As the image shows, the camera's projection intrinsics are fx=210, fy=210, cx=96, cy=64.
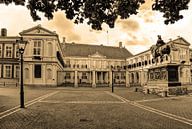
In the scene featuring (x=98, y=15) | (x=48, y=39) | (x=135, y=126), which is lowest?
(x=135, y=126)

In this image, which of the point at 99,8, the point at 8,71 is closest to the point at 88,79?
the point at 8,71

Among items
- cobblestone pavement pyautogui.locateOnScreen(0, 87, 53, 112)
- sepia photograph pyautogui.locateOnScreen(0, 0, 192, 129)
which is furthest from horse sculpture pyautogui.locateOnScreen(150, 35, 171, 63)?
cobblestone pavement pyautogui.locateOnScreen(0, 87, 53, 112)

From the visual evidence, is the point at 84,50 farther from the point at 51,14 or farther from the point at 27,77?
the point at 51,14

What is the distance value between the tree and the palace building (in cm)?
1456

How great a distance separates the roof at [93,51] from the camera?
2709 inches

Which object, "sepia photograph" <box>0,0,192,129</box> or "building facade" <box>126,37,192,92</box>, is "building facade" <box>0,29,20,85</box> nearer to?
"sepia photograph" <box>0,0,192,129</box>

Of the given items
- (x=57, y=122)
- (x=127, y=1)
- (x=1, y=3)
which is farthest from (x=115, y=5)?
(x=57, y=122)

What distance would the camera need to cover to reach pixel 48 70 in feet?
130

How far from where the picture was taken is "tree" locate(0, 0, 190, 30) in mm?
7421

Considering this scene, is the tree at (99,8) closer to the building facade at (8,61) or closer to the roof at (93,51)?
the building facade at (8,61)

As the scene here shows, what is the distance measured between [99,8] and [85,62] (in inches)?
2386

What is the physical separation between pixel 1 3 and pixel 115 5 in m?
4.11

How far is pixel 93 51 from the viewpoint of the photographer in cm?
7250

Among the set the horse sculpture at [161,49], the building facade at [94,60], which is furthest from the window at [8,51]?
the horse sculpture at [161,49]
